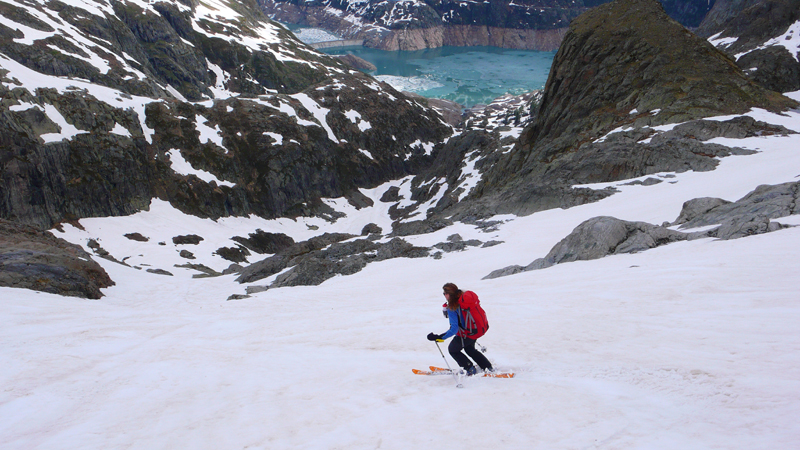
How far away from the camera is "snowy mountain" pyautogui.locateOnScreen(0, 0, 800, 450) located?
744 cm

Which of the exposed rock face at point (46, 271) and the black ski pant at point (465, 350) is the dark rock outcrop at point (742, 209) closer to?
the black ski pant at point (465, 350)

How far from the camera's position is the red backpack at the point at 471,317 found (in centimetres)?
862

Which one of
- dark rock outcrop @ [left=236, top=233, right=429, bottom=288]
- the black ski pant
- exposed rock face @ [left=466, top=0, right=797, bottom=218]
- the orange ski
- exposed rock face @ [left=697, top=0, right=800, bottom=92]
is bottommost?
the orange ski

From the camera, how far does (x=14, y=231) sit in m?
30.1

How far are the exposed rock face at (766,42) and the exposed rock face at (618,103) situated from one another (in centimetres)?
3427

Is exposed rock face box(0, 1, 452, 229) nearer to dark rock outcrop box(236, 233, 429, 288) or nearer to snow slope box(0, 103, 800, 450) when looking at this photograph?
dark rock outcrop box(236, 233, 429, 288)

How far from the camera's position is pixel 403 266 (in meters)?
31.2

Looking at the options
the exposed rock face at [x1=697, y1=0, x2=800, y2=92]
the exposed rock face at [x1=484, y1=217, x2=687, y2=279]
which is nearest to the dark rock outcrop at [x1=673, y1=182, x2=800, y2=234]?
the exposed rock face at [x1=484, y1=217, x2=687, y2=279]

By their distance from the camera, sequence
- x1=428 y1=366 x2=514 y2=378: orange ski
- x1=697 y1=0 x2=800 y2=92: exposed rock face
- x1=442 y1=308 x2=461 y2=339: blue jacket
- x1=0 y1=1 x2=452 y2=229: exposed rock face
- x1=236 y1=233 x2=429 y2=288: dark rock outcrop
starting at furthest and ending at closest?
1. x1=697 y1=0 x2=800 y2=92: exposed rock face
2. x1=0 y1=1 x2=452 y2=229: exposed rock face
3. x1=236 y1=233 x2=429 y2=288: dark rock outcrop
4. x1=428 y1=366 x2=514 y2=378: orange ski
5. x1=442 y1=308 x2=461 y2=339: blue jacket

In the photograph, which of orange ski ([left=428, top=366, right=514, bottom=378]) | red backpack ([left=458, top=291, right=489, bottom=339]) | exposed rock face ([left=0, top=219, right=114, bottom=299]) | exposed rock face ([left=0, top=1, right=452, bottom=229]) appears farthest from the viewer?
exposed rock face ([left=0, top=1, right=452, bottom=229])

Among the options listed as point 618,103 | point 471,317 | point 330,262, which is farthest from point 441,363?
point 618,103

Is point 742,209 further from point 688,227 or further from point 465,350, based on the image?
point 465,350

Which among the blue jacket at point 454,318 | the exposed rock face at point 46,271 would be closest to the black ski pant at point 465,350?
the blue jacket at point 454,318

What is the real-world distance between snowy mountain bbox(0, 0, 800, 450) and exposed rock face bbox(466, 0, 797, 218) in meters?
0.35
